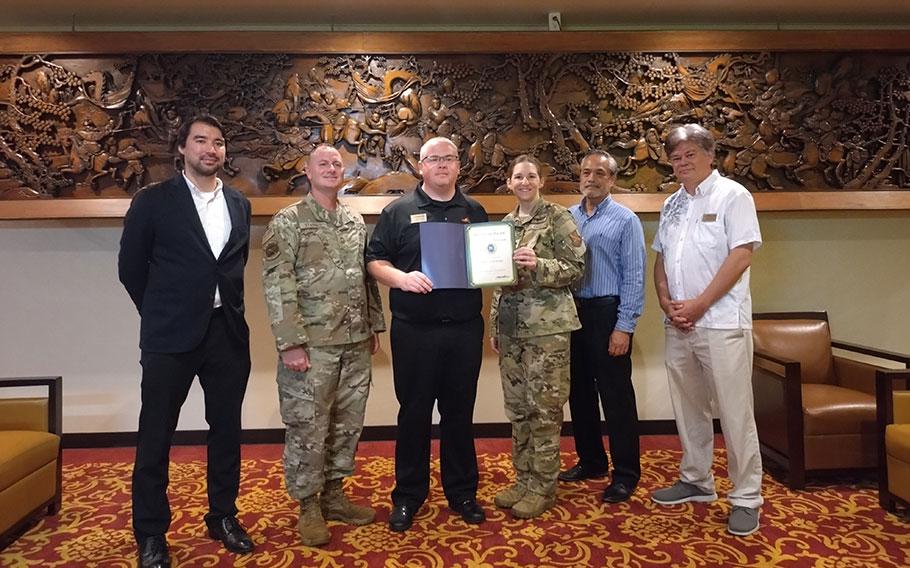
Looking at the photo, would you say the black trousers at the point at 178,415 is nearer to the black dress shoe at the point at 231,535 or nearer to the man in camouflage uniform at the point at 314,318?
the black dress shoe at the point at 231,535

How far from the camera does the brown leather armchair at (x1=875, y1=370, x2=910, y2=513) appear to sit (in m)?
2.39

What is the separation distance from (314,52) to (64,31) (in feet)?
5.03

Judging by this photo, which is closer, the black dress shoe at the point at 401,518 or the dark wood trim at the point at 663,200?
the black dress shoe at the point at 401,518

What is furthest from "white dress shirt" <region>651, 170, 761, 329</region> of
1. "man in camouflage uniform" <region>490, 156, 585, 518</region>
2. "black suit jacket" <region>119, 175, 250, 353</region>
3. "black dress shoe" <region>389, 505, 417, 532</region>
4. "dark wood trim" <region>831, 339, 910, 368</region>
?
"black suit jacket" <region>119, 175, 250, 353</region>

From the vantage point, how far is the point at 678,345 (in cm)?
249

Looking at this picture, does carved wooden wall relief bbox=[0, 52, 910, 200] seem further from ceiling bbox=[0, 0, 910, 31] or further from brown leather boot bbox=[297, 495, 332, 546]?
brown leather boot bbox=[297, 495, 332, 546]

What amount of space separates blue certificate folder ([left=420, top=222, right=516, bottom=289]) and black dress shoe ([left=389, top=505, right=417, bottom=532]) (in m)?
1.01

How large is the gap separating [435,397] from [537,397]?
458 millimetres

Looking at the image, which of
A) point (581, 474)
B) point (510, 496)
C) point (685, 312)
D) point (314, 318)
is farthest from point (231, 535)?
point (685, 312)

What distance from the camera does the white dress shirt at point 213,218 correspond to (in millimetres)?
2115

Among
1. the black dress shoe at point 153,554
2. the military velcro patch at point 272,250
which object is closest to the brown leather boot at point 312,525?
the black dress shoe at point 153,554

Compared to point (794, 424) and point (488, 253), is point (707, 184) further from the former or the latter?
point (794, 424)

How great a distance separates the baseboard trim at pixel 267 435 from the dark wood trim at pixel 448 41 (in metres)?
2.44

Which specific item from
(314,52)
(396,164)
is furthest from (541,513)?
(314,52)
